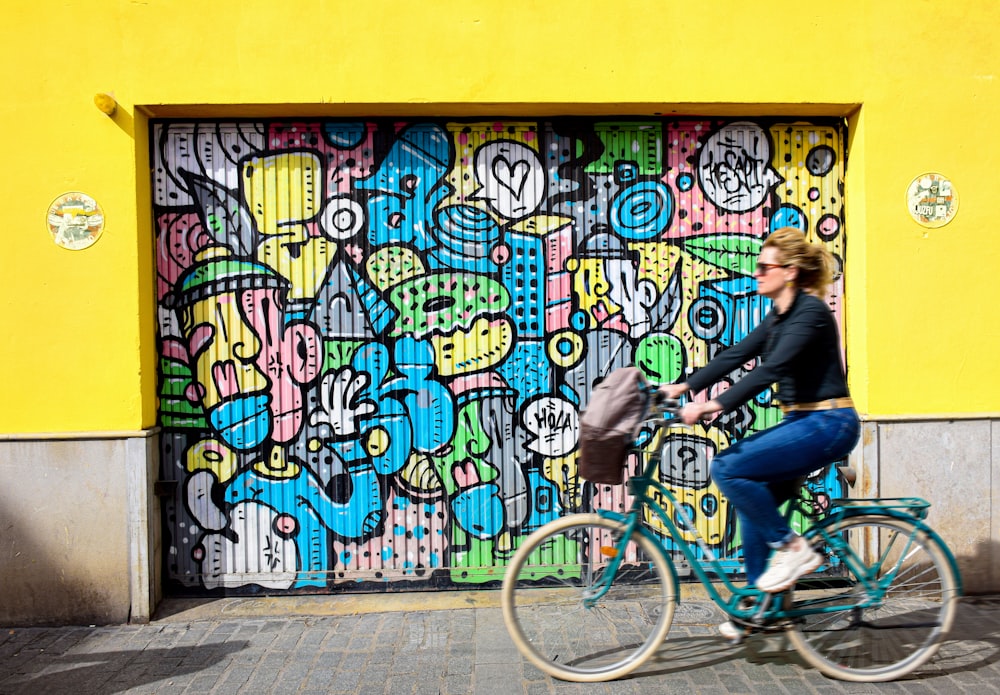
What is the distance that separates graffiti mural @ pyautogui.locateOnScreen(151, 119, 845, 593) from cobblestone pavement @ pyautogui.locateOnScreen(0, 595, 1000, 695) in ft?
1.40

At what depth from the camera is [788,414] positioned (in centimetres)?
388

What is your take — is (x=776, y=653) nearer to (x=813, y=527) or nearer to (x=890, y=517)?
(x=813, y=527)

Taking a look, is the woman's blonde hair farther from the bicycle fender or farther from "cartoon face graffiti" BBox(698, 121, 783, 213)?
"cartoon face graffiti" BBox(698, 121, 783, 213)

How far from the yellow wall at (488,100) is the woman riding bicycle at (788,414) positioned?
161 centimetres

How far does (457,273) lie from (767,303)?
204 cm

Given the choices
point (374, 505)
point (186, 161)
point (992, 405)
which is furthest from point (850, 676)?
point (186, 161)

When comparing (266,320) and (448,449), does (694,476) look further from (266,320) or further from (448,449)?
(266,320)

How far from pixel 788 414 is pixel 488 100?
2.60 metres

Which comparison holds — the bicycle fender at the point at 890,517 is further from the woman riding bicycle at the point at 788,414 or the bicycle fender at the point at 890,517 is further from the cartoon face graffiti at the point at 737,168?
the cartoon face graffiti at the point at 737,168

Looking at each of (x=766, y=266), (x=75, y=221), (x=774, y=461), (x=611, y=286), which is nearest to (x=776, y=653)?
(x=774, y=461)

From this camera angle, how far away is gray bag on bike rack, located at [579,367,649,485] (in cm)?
370

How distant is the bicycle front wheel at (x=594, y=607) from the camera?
12.6 feet

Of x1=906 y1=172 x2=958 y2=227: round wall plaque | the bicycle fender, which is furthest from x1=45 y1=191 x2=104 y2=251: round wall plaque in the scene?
x1=906 y1=172 x2=958 y2=227: round wall plaque

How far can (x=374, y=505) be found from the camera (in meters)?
5.31
